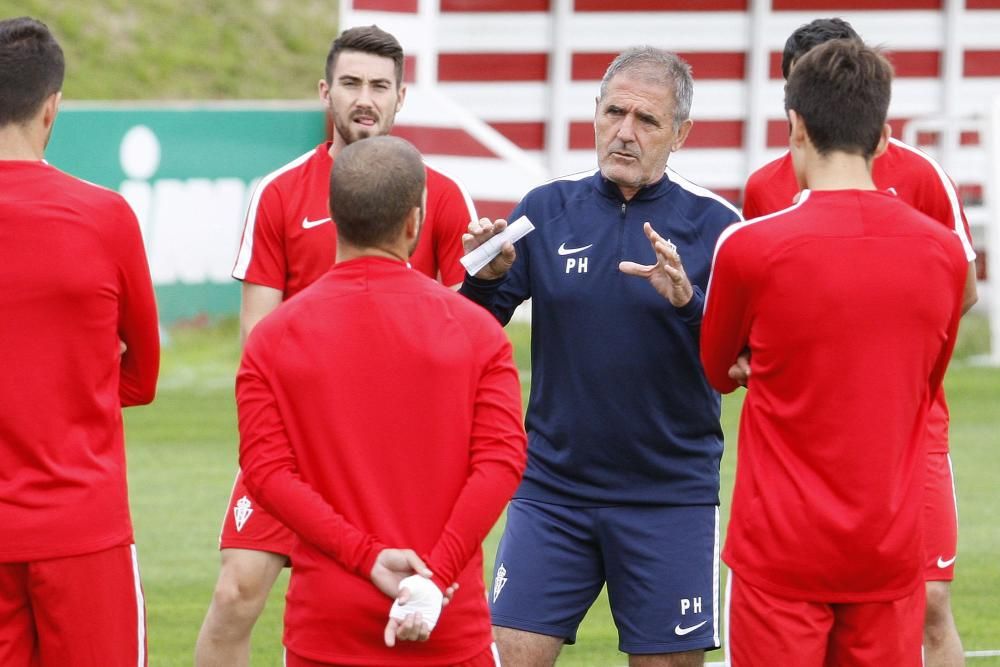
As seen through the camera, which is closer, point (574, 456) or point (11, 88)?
point (11, 88)

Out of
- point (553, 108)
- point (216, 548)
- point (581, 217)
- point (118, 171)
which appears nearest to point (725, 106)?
point (553, 108)

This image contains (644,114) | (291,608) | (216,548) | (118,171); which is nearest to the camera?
(291,608)

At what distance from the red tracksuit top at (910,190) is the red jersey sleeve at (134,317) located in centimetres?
200

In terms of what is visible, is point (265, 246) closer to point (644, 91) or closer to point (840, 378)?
point (644, 91)

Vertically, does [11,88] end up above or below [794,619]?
above

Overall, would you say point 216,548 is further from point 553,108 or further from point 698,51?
point 698,51

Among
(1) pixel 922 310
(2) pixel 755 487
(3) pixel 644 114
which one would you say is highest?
(3) pixel 644 114

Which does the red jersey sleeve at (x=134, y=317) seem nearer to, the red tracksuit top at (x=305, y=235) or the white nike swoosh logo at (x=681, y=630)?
the red tracksuit top at (x=305, y=235)

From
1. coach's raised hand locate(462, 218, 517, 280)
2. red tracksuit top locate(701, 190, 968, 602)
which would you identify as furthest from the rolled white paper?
red tracksuit top locate(701, 190, 968, 602)

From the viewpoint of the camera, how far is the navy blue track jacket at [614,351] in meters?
5.07

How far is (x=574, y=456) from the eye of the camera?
202 inches

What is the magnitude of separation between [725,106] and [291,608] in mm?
14862

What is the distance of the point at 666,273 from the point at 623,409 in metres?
0.60

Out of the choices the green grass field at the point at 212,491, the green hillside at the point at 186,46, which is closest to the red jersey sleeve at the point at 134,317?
the green grass field at the point at 212,491
